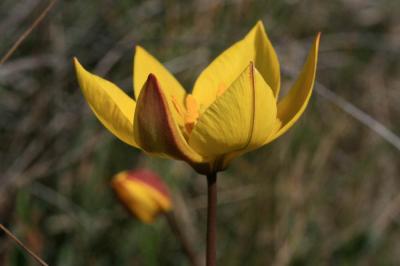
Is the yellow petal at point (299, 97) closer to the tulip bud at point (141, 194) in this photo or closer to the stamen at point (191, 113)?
the stamen at point (191, 113)

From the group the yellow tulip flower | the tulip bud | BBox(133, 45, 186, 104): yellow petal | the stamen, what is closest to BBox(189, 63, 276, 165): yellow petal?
the yellow tulip flower

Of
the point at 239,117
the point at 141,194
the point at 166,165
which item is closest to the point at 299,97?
the point at 239,117

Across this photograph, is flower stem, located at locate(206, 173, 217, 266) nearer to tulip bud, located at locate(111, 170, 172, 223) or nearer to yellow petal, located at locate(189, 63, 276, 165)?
yellow petal, located at locate(189, 63, 276, 165)

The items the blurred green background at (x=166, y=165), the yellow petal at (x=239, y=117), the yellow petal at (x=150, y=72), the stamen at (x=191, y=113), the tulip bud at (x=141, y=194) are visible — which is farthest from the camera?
the blurred green background at (x=166, y=165)

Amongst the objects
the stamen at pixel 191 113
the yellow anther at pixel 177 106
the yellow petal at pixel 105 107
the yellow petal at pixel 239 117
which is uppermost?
the yellow petal at pixel 105 107

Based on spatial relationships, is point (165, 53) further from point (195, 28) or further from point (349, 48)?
point (349, 48)

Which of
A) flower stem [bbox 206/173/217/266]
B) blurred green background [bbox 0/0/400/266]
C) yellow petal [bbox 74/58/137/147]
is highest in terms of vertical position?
yellow petal [bbox 74/58/137/147]

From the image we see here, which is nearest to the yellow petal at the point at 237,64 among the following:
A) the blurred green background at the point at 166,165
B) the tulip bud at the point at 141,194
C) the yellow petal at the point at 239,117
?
the yellow petal at the point at 239,117
